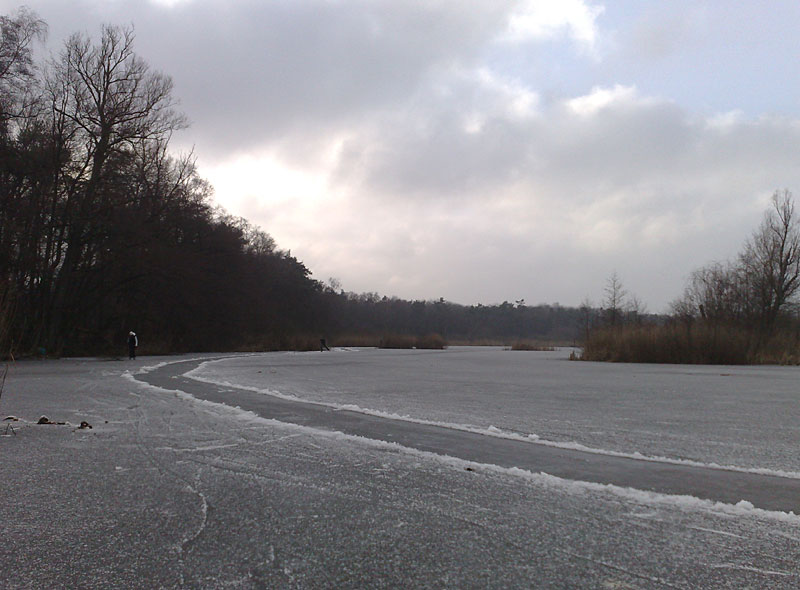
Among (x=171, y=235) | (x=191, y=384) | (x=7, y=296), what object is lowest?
Answer: (x=191, y=384)

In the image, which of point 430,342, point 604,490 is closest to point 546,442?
Answer: point 604,490

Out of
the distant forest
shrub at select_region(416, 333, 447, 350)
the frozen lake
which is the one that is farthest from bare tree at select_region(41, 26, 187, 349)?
shrub at select_region(416, 333, 447, 350)

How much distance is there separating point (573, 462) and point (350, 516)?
1979 mm

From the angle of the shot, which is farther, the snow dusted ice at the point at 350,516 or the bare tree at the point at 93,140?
the bare tree at the point at 93,140

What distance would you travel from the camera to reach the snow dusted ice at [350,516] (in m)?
2.14

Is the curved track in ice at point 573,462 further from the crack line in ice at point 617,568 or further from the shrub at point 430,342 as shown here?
the shrub at point 430,342

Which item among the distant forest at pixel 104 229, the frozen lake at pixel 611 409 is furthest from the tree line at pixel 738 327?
the distant forest at pixel 104 229

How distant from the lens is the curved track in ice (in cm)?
330

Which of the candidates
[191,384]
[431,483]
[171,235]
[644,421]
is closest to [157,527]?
[431,483]

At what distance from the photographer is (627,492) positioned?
325 centimetres

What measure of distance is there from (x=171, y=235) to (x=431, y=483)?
32.0m

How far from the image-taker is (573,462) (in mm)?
4082

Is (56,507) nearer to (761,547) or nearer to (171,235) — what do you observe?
(761,547)

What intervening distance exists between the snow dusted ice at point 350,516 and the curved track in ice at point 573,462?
216 mm
